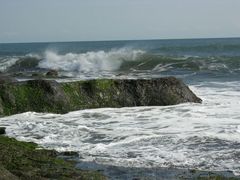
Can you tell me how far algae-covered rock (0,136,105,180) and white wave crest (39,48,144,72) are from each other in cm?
3045

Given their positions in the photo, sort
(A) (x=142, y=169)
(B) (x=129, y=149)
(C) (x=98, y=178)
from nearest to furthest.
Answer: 1. (C) (x=98, y=178)
2. (A) (x=142, y=169)
3. (B) (x=129, y=149)

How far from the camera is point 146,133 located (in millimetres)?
12273

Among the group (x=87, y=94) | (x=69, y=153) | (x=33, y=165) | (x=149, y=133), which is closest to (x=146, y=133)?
(x=149, y=133)

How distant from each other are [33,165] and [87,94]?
7932mm

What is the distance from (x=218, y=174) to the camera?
8727 mm

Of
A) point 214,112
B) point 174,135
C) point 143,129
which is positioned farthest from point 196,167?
point 214,112

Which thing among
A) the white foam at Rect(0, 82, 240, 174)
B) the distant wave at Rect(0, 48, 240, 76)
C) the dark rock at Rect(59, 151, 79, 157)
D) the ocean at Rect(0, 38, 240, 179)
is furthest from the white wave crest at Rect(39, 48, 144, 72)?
the dark rock at Rect(59, 151, 79, 157)

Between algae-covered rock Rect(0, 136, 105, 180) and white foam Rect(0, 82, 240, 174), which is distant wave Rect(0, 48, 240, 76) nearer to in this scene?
white foam Rect(0, 82, 240, 174)

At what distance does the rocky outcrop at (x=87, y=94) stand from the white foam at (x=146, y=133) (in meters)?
0.44

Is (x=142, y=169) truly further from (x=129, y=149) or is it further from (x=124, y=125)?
(x=124, y=125)

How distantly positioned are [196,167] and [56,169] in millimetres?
2435

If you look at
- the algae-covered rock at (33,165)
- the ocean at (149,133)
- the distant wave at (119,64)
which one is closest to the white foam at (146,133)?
the ocean at (149,133)

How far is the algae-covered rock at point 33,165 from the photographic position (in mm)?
7893

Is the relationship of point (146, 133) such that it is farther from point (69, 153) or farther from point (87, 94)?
point (87, 94)
